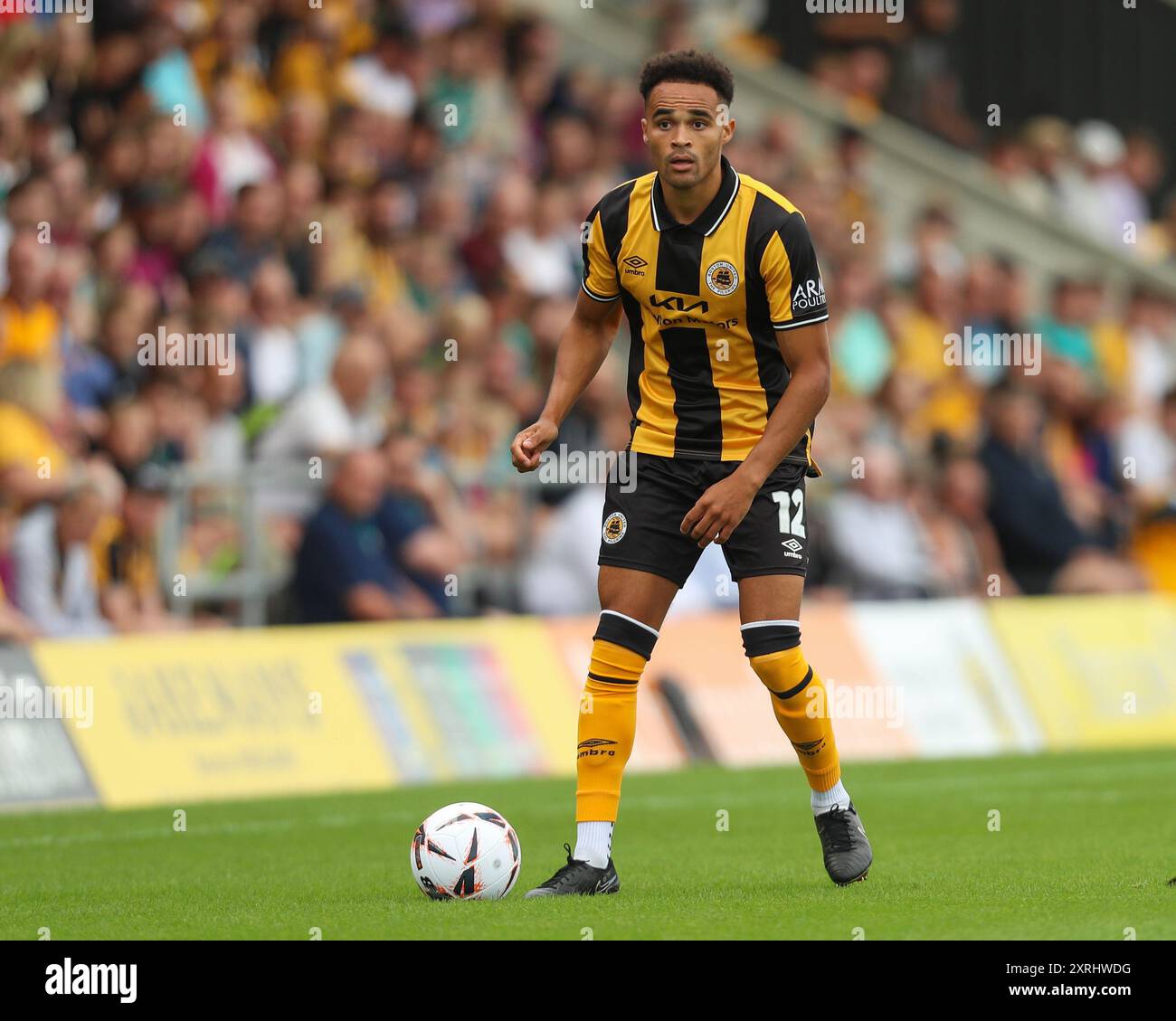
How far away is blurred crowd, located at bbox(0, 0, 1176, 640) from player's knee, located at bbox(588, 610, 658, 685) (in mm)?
Result: 5538

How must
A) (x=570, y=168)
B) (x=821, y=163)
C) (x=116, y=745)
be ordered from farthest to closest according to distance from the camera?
(x=821, y=163), (x=570, y=168), (x=116, y=745)

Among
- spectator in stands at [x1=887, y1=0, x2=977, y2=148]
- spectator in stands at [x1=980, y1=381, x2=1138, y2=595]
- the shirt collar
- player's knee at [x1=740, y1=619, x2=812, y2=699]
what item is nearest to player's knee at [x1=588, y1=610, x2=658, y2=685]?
player's knee at [x1=740, y1=619, x2=812, y2=699]

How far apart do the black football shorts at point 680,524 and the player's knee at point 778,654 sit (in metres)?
0.20

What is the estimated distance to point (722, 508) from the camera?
7578mm

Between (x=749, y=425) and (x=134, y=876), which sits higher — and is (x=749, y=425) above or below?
above

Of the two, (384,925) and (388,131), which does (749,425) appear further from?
(388,131)

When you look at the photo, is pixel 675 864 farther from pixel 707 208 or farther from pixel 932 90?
pixel 932 90

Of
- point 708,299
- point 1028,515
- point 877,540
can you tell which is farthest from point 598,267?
point 1028,515

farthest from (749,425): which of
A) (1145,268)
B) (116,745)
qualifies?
(1145,268)

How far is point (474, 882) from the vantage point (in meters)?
7.64

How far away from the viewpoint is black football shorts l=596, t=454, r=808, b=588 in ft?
25.7

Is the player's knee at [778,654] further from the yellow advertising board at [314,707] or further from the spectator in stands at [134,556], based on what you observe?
the spectator in stands at [134,556]
